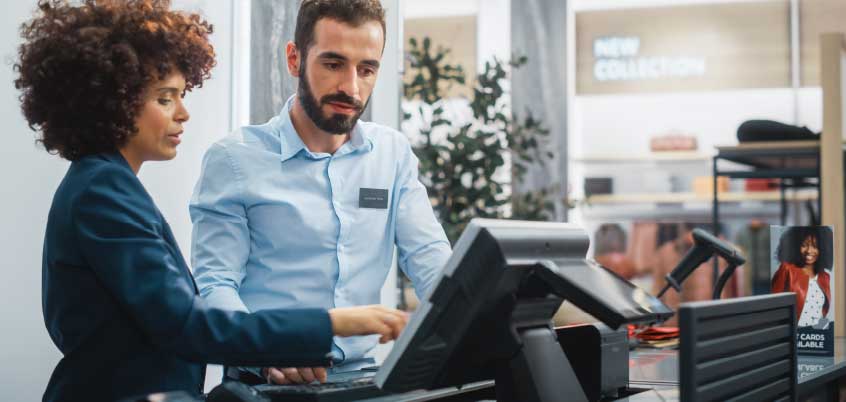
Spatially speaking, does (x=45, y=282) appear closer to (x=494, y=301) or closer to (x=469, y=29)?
(x=494, y=301)

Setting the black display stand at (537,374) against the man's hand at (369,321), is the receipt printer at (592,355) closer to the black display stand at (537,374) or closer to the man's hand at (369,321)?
the black display stand at (537,374)

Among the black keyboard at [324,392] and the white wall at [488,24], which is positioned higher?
the white wall at [488,24]

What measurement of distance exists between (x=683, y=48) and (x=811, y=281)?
459 cm

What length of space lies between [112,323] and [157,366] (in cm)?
9

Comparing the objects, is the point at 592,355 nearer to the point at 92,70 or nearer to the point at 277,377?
the point at 277,377

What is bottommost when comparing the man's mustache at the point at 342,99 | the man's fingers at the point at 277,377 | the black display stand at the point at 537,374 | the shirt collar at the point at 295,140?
the man's fingers at the point at 277,377

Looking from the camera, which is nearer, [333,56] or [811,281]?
[333,56]

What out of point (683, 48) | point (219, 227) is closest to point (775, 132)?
point (219, 227)

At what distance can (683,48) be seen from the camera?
6820 millimetres

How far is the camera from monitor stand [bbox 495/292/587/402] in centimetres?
125

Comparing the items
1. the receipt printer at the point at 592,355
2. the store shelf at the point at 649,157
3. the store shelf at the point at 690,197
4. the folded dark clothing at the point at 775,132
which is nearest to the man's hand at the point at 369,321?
the receipt printer at the point at 592,355

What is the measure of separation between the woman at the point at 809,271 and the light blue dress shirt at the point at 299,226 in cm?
101

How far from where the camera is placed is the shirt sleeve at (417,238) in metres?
2.04

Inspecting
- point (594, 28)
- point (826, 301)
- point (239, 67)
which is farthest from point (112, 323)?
point (594, 28)
